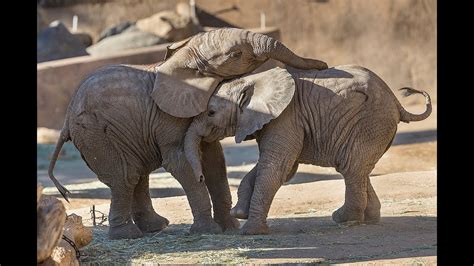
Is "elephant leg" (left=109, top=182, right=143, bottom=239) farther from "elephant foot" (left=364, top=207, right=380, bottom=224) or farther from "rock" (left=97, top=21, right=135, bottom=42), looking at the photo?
"rock" (left=97, top=21, right=135, bottom=42)

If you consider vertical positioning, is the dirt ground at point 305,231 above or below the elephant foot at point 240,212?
below

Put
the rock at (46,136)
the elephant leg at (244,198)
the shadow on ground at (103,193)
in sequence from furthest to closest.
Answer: the rock at (46,136) → the shadow on ground at (103,193) → the elephant leg at (244,198)

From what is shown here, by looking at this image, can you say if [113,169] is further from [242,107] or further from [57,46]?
[57,46]

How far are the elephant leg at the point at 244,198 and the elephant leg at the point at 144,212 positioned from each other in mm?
879

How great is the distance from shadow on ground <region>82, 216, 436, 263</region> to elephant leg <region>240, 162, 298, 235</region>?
0.13 meters

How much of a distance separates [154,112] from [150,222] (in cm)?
114

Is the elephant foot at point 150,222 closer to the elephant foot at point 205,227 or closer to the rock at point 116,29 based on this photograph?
the elephant foot at point 205,227

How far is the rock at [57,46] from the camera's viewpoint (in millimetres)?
22328

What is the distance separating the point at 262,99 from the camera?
10.6 m

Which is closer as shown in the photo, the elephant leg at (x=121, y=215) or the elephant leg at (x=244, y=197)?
the elephant leg at (x=244, y=197)

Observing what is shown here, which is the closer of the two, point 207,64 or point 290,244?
point 290,244

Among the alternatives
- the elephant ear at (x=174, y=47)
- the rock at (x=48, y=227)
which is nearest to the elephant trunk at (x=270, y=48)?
the elephant ear at (x=174, y=47)

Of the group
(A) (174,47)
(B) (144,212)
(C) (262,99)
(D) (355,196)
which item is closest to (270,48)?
(C) (262,99)

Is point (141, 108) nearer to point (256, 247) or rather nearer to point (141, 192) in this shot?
point (141, 192)
